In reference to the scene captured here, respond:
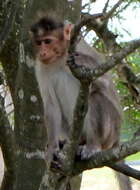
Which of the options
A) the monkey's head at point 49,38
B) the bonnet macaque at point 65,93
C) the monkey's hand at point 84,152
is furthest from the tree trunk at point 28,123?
the monkey's head at point 49,38

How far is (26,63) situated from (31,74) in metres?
0.07

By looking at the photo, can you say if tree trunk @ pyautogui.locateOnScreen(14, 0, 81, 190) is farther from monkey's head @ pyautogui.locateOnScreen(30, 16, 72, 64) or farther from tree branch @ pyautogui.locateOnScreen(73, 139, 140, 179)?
monkey's head @ pyautogui.locateOnScreen(30, 16, 72, 64)

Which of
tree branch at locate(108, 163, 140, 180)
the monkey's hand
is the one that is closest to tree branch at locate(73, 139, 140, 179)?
the monkey's hand

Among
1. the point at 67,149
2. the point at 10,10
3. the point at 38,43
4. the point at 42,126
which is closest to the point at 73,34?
the point at 42,126

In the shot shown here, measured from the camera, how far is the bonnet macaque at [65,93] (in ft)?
14.3

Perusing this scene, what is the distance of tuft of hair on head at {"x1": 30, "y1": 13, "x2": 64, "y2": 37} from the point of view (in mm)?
4254

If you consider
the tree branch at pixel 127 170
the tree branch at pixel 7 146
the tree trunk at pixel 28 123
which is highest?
the tree trunk at pixel 28 123

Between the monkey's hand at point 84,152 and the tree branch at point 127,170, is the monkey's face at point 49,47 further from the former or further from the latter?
the tree branch at point 127,170

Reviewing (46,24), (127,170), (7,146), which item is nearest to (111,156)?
(127,170)

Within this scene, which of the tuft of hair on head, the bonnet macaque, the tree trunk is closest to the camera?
the tree trunk

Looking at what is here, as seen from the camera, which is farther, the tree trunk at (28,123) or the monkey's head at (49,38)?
the monkey's head at (49,38)

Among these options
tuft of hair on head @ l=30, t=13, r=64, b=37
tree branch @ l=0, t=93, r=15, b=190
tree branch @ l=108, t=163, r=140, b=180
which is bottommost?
tree branch @ l=108, t=163, r=140, b=180

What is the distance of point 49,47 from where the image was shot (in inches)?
172

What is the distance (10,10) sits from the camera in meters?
3.75
